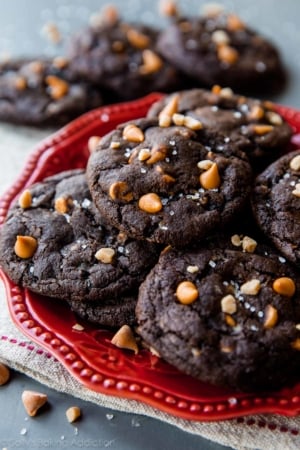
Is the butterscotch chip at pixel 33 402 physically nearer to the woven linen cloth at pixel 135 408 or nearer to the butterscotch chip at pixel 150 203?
the woven linen cloth at pixel 135 408

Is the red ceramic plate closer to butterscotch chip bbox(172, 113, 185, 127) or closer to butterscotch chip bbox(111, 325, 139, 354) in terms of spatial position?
butterscotch chip bbox(111, 325, 139, 354)

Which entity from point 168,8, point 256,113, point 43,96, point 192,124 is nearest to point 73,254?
point 192,124

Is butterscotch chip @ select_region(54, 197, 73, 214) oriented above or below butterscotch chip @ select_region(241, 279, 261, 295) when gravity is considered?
above

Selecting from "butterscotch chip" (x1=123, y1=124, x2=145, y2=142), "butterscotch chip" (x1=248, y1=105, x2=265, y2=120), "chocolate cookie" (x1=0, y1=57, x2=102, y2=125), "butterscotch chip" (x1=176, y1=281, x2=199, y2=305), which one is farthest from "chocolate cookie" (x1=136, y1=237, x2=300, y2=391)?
"chocolate cookie" (x1=0, y1=57, x2=102, y2=125)

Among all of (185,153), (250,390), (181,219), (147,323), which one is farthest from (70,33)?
(250,390)

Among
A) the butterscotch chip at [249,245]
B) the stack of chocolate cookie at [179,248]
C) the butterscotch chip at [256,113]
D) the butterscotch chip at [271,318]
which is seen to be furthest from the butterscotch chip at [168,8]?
the butterscotch chip at [271,318]

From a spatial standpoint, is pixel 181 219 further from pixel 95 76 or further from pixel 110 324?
pixel 95 76

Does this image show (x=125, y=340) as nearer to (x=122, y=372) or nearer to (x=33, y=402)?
(x=122, y=372)
